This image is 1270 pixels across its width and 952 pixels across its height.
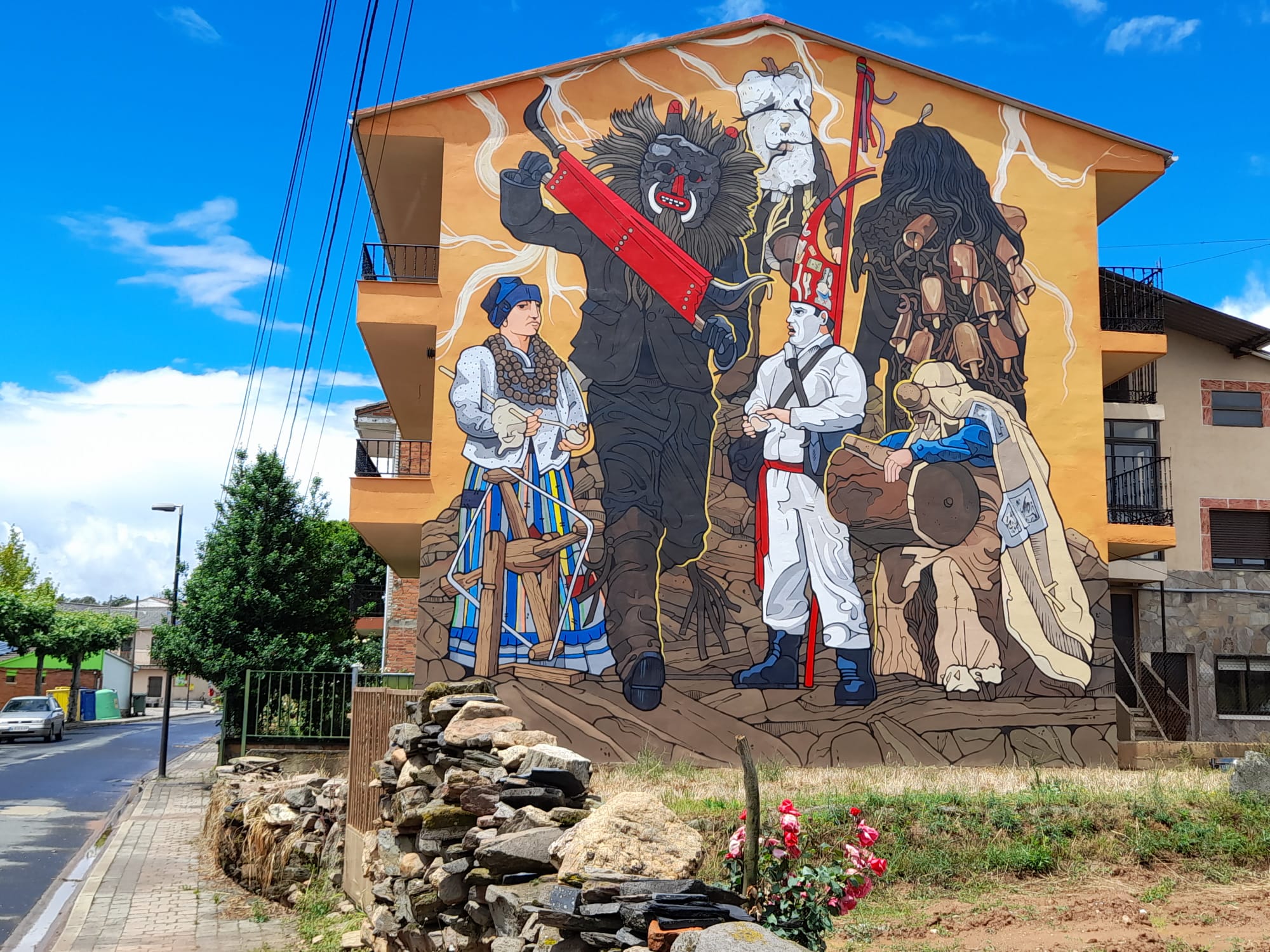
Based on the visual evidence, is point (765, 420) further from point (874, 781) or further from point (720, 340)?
point (874, 781)

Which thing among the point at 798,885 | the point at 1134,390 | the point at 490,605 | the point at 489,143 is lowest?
the point at 798,885

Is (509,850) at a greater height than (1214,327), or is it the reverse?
(1214,327)

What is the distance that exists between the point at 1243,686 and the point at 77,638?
1782 inches

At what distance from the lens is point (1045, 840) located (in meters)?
10.9

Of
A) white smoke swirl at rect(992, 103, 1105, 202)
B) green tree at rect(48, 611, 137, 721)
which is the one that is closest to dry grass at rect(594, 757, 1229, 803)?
white smoke swirl at rect(992, 103, 1105, 202)

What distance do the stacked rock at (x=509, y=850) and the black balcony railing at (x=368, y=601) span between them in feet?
61.1

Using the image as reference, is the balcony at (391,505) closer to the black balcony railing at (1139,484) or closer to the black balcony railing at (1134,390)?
the black balcony railing at (1139,484)

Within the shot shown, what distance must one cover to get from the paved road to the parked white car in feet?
1.41

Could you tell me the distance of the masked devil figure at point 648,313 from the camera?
730 inches

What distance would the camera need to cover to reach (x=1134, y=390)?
27.1 meters

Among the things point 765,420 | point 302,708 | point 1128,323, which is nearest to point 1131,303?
point 1128,323

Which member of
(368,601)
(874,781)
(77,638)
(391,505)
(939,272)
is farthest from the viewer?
(77,638)

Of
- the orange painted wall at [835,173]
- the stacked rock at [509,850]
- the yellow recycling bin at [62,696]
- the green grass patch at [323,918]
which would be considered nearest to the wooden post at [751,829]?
the stacked rock at [509,850]

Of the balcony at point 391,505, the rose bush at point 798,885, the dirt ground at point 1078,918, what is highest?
the balcony at point 391,505
